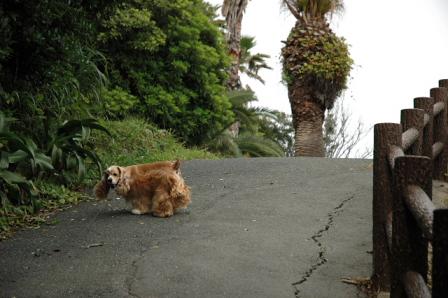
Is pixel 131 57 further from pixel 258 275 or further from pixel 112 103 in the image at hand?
pixel 258 275

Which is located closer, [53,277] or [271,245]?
[53,277]

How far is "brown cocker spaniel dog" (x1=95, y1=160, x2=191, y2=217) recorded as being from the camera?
8570 mm

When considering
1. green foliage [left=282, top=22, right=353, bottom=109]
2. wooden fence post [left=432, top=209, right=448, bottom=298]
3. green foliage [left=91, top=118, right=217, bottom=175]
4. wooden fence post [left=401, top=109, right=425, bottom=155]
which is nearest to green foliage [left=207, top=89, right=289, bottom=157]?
green foliage [left=282, top=22, right=353, bottom=109]

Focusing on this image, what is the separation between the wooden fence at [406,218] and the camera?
120 inches

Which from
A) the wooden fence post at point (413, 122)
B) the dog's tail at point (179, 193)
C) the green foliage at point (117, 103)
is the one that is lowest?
the dog's tail at point (179, 193)

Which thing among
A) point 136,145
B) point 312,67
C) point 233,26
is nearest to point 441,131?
point 136,145

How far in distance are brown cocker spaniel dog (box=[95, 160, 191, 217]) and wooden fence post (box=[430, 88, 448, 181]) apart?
4278 mm

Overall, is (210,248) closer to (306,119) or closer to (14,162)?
(14,162)

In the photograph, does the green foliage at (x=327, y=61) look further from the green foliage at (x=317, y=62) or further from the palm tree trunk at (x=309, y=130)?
the palm tree trunk at (x=309, y=130)

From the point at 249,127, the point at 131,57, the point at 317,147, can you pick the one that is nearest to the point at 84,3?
the point at 131,57

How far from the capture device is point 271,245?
7.37 meters

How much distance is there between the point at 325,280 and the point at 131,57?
13088 mm

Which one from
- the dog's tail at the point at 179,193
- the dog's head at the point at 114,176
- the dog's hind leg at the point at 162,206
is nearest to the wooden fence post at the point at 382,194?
the dog's tail at the point at 179,193

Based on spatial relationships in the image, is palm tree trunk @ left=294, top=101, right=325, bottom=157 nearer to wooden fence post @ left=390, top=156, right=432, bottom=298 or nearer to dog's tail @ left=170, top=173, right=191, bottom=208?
dog's tail @ left=170, top=173, right=191, bottom=208
